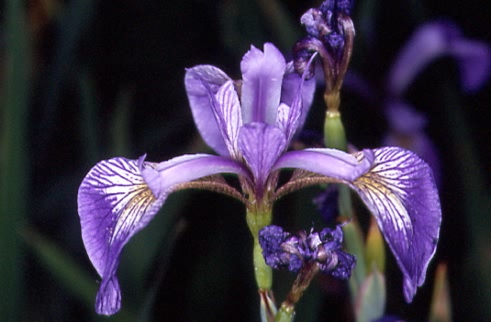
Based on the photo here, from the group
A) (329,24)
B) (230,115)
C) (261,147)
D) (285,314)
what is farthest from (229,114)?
(285,314)

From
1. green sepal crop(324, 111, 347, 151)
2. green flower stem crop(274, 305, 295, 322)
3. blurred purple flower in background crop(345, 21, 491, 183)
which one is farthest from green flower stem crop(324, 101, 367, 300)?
blurred purple flower in background crop(345, 21, 491, 183)

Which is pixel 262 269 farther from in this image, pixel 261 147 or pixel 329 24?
pixel 329 24

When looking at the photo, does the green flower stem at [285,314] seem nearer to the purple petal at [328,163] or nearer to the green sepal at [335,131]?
the purple petal at [328,163]

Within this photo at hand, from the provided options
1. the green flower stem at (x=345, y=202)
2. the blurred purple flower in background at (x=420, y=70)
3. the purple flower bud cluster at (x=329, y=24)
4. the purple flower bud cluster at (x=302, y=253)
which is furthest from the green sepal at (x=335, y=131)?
the blurred purple flower in background at (x=420, y=70)

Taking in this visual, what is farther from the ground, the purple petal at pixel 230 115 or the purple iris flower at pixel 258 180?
the purple petal at pixel 230 115

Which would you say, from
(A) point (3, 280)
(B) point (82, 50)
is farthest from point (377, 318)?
(B) point (82, 50)

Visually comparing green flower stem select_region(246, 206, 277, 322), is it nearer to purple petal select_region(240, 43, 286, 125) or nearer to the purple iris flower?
the purple iris flower
